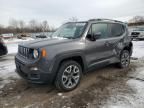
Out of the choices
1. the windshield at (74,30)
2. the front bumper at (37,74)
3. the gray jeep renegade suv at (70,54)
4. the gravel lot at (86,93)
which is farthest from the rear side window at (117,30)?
the front bumper at (37,74)

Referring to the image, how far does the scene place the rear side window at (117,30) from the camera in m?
4.45

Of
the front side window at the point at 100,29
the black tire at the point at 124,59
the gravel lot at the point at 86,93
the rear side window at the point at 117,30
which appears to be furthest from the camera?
the black tire at the point at 124,59

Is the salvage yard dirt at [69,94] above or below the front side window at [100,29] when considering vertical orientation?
below

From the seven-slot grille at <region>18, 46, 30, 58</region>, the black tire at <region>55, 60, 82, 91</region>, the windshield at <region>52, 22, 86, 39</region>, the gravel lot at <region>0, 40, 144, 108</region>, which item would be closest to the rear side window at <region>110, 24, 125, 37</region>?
the windshield at <region>52, 22, 86, 39</region>

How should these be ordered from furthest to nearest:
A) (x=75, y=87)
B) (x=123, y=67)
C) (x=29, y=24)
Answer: (x=29, y=24) < (x=123, y=67) < (x=75, y=87)

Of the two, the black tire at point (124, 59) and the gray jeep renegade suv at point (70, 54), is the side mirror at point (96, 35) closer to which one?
the gray jeep renegade suv at point (70, 54)

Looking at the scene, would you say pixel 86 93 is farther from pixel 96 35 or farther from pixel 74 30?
pixel 74 30

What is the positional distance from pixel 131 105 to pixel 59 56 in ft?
5.91

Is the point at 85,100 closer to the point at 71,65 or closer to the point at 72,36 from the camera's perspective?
the point at 71,65

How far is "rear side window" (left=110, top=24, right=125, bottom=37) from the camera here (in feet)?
14.6

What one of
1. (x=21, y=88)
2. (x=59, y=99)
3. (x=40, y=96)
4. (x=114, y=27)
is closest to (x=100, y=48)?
(x=114, y=27)

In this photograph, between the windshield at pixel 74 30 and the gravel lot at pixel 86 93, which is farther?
the windshield at pixel 74 30

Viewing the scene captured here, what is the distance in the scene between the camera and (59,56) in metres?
3.02

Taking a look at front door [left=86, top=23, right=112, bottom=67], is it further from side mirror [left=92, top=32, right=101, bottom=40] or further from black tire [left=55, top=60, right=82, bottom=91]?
black tire [left=55, top=60, right=82, bottom=91]
